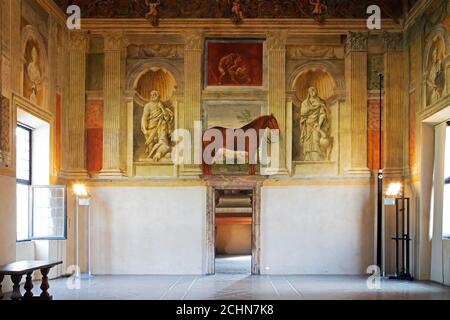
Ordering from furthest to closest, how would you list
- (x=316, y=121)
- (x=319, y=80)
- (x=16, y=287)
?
1. (x=319, y=80)
2. (x=316, y=121)
3. (x=16, y=287)

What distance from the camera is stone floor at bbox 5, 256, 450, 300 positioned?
13.8 m

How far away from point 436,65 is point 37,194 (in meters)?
9.70

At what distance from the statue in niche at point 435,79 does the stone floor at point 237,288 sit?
4315 mm

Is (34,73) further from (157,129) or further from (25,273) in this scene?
(25,273)

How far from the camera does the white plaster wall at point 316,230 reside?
17.9m

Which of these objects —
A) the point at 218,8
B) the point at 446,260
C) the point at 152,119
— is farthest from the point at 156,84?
the point at 446,260

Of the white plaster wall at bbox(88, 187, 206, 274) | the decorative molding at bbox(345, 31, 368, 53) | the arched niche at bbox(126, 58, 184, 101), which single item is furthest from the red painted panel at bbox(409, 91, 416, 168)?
the arched niche at bbox(126, 58, 184, 101)

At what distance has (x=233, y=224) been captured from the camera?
24.6 metres

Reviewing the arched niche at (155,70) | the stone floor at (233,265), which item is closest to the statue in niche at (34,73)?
the arched niche at (155,70)

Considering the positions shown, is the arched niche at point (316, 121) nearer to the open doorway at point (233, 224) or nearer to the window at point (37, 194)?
the open doorway at point (233, 224)

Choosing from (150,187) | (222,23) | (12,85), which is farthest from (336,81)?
(12,85)

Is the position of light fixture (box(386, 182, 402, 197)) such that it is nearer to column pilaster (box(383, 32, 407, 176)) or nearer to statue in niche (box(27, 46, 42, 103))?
column pilaster (box(383, 32, 407, 176))

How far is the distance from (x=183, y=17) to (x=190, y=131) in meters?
3.06
